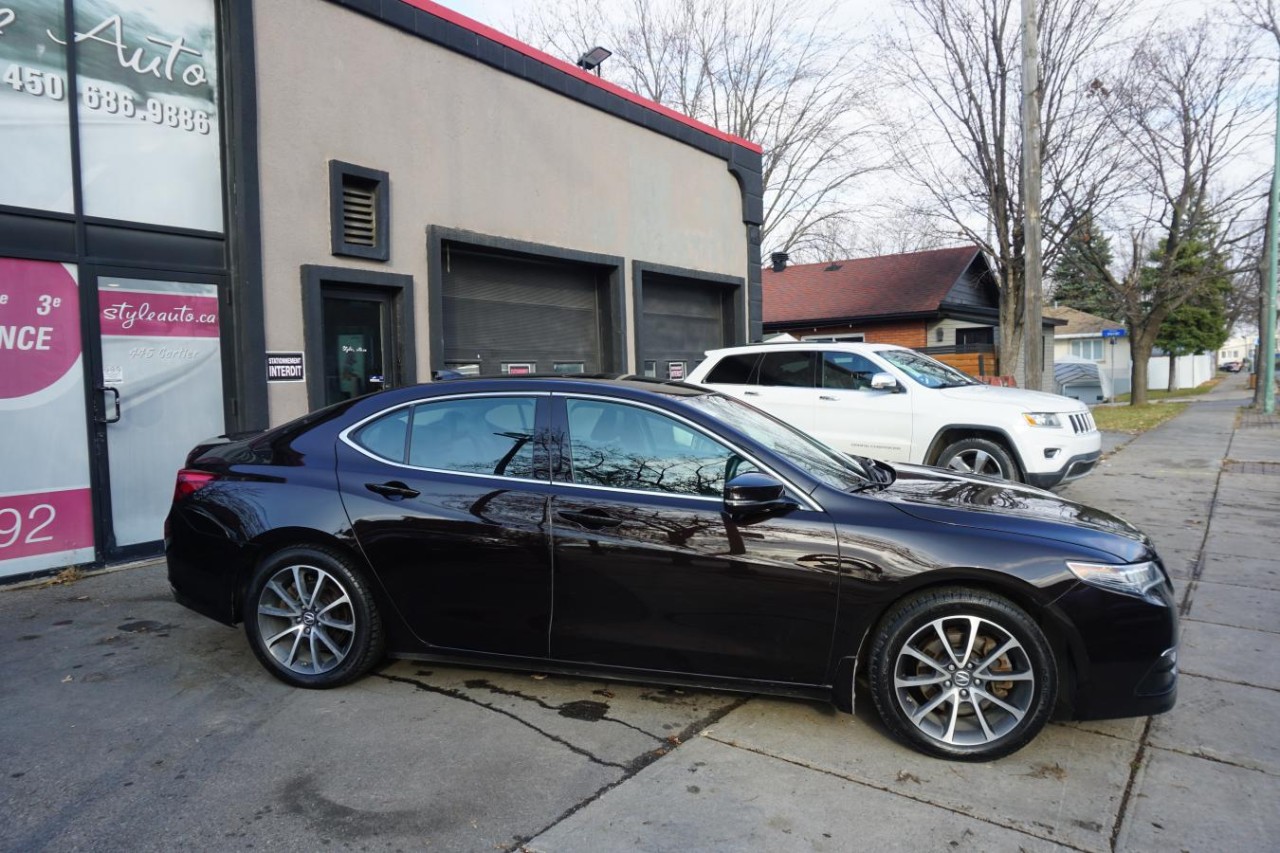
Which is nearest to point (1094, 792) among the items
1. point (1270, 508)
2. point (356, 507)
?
point (356, 507)

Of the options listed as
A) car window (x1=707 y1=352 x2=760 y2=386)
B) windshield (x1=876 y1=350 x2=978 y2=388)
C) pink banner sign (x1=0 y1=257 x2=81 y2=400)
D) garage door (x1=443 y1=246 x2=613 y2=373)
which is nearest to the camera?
pink banner sign (x1=0 y1=257 x2=81 y2=400)

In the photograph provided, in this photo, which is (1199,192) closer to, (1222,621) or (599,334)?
(599,334)

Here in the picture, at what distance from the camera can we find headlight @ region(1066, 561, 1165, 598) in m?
3.25

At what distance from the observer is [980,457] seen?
26.1ft

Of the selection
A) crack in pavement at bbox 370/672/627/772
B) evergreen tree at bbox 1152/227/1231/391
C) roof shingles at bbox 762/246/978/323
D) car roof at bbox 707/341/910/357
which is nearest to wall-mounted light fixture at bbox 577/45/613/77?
car roof at bbox 707/341/910/357

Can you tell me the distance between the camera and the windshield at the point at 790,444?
3768mm

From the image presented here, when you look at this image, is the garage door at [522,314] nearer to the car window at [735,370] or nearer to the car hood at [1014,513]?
the car window at [735,370]

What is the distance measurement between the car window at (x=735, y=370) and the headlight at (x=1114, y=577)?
6.06m

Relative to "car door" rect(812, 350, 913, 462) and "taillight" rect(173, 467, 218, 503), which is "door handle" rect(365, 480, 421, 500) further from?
"car door" rect(812, 350, 913, 462)

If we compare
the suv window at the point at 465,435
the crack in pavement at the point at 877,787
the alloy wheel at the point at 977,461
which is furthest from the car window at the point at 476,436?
the alloy wheel at the point at 977,461

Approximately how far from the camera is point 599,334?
10992 mm

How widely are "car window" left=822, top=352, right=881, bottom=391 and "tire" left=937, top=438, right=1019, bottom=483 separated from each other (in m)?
1.05

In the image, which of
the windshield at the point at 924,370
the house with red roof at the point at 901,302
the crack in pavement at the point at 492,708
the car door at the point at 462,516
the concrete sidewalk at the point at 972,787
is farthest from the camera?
the house with red roof at the point at 901,302

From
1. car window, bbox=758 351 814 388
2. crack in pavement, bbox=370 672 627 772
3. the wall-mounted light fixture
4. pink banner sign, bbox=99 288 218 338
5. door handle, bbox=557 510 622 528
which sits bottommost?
crack in pavement, bbox=370 672 627 772
